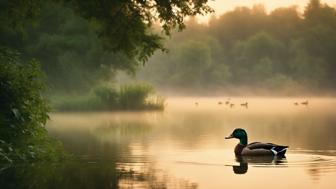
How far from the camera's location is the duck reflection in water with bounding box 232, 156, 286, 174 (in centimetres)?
1964

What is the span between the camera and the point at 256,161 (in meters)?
21.4

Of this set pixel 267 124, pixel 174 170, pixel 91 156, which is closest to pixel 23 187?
pixel 174 170

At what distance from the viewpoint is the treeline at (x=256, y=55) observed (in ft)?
445

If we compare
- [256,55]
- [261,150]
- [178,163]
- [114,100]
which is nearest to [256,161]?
[261,150]

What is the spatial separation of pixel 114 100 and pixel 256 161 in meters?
35.2

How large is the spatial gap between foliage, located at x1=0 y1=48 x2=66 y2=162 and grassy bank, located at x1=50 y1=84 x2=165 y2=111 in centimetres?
3300

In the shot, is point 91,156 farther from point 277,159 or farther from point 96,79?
point 96,79

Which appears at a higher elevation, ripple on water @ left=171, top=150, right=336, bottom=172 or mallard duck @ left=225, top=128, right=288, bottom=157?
mallard duck @ left=225, top=128, right=288, bottom=157

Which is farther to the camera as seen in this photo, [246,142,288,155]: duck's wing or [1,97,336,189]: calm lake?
[246,142,288,155]: duck's wing

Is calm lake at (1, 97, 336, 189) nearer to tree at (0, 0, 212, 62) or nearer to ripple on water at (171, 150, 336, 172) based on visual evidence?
ripple on water at (171, 150, 336, 172)

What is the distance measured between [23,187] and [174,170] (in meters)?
4.42

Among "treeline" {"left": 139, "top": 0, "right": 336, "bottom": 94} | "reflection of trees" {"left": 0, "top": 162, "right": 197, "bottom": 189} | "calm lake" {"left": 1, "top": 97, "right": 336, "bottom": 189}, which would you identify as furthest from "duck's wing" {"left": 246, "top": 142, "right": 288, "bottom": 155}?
"treeline" {"left": 139, "top": 0, "right": 336, "bottom": 94}

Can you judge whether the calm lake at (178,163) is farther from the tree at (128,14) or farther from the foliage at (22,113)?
the tree at (128,14)

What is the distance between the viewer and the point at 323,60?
444 ft
